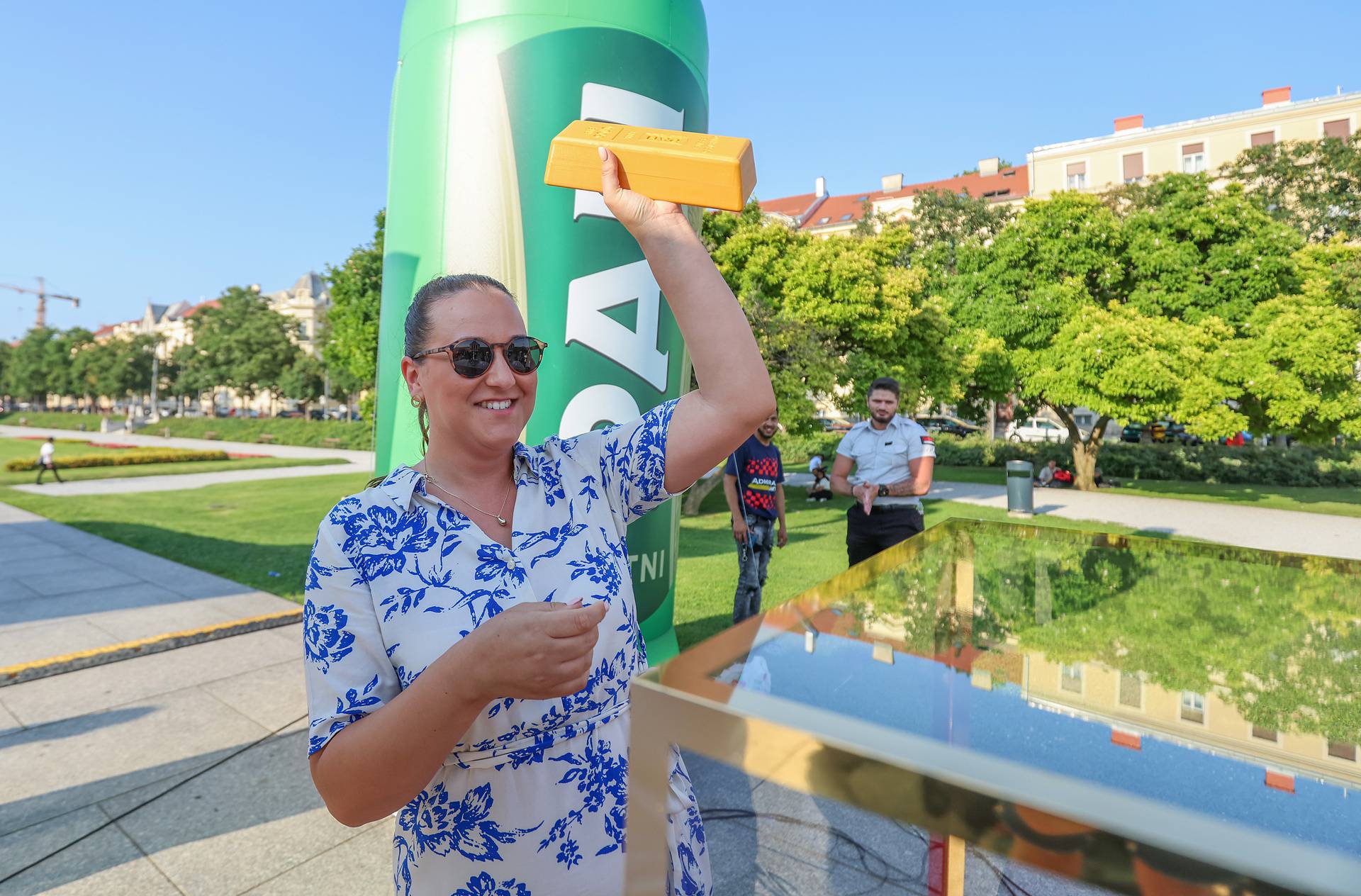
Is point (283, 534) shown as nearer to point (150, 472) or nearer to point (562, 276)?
point (562, 276)

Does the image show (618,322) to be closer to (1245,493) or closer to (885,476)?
(885,476)

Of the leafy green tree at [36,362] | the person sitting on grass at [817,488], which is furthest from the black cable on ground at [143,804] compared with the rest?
the leafy green tree at [36,362]

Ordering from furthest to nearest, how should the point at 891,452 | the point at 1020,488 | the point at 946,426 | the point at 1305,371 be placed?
the point at 946,426
the point at 1305,371
the point at 1020,488
the point at 891,452

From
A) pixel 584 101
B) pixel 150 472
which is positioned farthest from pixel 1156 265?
pixel 150 472

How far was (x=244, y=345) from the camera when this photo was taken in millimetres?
51031

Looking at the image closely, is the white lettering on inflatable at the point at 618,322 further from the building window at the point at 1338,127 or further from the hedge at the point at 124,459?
the building window at the point at 1338,127

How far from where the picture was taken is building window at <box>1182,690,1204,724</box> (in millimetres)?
1043

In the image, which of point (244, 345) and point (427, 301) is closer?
point (427, 301)

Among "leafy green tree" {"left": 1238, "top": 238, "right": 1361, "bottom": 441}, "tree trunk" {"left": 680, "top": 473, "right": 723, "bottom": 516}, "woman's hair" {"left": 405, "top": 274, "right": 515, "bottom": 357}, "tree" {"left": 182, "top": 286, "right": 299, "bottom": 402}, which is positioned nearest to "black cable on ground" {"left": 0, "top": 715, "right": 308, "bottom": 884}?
"woman's hair" {"left": 405, "top": 274, "right": 515, "bottom": 357}

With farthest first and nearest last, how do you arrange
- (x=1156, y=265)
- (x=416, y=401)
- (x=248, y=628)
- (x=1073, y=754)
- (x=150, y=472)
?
1. (x=150, y=472)
2. (x=1156, y=265)
3. (x=248, y=628)
4. (x=416, y=401)
5. (x=1073, y=754)

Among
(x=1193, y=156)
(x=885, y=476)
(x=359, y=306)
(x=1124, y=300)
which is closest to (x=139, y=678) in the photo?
(x=885, y=476)

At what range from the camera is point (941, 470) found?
2364 cm

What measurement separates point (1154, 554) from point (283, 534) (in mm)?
12212

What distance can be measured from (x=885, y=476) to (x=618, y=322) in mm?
2582
